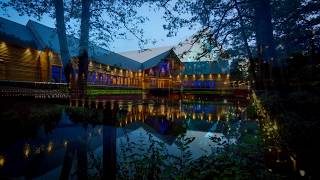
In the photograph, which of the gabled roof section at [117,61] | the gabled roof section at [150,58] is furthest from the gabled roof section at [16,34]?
the gabled roof section at [150,58]

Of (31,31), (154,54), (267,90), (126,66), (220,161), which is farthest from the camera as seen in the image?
(154,54)

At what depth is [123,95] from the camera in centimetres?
3170

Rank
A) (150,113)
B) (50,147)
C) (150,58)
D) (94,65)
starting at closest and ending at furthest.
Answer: (50,147), (150,113), (94,65), (150,58)

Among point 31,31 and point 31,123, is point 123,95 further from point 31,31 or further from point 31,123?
point 31,123

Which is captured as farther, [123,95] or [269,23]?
[123,95]

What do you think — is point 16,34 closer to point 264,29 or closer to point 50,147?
point 50,147

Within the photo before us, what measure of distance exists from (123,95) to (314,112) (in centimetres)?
2549

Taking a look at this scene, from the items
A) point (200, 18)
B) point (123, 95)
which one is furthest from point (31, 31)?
point (200, 18)

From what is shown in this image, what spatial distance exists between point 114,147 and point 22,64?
836 inches

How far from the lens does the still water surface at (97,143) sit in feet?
16.2

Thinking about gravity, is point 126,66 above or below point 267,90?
above

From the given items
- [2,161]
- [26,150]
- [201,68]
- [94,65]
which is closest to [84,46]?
[26,150]

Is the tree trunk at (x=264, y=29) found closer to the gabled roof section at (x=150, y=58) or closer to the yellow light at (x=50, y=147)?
the yellow light at (x=50, y=147)

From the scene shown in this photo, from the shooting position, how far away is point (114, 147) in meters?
4.91
